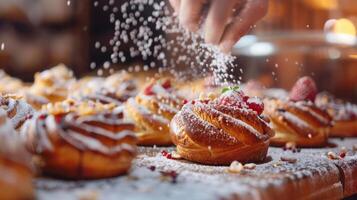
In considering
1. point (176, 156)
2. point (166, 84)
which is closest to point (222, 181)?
point (176, 156)

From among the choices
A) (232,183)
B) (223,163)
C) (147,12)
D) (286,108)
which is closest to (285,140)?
(286,108)

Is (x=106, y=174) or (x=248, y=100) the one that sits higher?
(x=248, y=100)

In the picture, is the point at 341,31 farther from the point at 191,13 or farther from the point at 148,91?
the point at 191,13

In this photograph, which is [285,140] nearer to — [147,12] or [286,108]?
[286,108]

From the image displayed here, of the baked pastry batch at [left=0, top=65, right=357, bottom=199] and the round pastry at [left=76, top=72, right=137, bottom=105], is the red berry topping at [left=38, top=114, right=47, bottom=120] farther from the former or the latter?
the round pastry at [left=76, top=72, right=137, bottom=105]

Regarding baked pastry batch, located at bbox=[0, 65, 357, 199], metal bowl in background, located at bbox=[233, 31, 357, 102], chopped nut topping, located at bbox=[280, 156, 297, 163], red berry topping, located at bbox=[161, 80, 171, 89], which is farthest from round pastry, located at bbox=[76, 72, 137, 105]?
metal bowl in background, located at bbox=[233, 31, 357, 102]

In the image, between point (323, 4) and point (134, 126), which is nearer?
point (134, 126)
